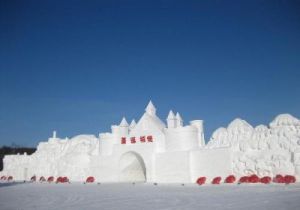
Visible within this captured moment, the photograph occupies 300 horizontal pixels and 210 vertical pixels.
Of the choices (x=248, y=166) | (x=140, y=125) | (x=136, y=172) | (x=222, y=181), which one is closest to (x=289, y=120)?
(x=248, y=166)

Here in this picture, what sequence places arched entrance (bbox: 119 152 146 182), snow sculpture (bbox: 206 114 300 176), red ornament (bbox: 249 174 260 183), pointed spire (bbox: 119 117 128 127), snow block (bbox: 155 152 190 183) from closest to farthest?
red ornament (bbox: 249 174 260 183) → snow sculpture (bbox: 206 114 300 176) → snow block (bbox: 155 152 190 183) → arched entrance (bbox: 119 152 146 182) → pointed spire (bbox: 119 117 128 127)

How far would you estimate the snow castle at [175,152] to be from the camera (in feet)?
80.8

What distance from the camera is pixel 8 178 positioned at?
157 ft

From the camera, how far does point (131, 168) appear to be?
115ft

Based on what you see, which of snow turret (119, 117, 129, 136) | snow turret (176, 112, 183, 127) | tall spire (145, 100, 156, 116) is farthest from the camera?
snow turret (119, 117, 129, 136)

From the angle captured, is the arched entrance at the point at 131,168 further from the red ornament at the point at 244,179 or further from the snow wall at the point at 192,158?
the red ornament at the point at 244,179

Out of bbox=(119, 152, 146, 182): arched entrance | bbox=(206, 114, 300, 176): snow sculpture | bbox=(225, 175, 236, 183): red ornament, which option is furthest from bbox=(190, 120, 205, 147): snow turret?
bbox=(225, 175, 236, 183): red ornament

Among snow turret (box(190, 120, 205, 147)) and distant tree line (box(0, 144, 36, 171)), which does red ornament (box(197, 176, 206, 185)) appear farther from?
distant tree line (box(0, 144, 36, 171))

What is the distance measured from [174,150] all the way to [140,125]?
5318mm

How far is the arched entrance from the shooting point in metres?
33.9

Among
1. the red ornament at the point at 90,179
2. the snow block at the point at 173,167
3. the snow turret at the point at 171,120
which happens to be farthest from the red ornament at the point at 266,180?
the red ornament at the point at 90,179

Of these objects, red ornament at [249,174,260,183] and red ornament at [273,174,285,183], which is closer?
red ornament at [273,174,285,183]

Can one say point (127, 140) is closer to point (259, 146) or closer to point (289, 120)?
point (259, 146)

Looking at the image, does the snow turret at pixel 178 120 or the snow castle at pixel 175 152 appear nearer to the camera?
the snow castle at pixel 175 152
